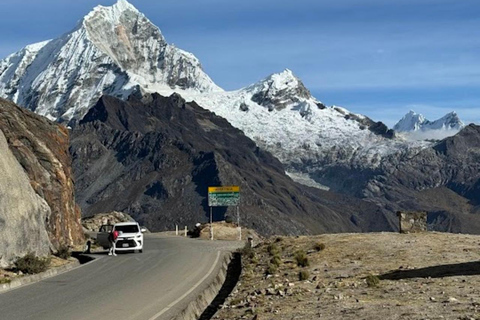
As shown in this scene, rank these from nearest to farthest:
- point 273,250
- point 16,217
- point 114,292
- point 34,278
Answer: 1. point 114,292
2. point 34,278
3. point 16,217
4. point 273,250

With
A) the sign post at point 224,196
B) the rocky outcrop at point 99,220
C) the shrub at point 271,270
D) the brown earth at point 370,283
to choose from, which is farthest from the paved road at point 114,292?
the rocky outcrop at point 99,220

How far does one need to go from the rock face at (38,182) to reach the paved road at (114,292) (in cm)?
379

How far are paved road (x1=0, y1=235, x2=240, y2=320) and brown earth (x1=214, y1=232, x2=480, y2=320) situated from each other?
191 centimetres

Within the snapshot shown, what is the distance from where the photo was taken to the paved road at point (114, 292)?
65.3ft

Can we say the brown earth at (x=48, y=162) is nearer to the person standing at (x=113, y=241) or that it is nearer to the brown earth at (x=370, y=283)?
the person standing at (x=113, y=241)

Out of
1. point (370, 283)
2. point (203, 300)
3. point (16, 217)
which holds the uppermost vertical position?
point (16, 217)

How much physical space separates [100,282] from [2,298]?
5.32 metres

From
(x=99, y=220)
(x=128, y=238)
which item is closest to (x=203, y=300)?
(x=128, y=238)

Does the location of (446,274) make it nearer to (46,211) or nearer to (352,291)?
(352,291)

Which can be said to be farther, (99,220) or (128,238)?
(99,220)

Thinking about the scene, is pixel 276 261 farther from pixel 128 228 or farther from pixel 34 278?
pixel 128 228

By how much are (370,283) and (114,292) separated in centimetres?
823

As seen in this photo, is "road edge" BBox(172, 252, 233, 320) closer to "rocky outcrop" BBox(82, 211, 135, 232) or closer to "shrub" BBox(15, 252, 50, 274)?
"shrub" BBox(15, 252, 50, 274)

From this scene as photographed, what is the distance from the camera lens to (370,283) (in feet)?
70.5
